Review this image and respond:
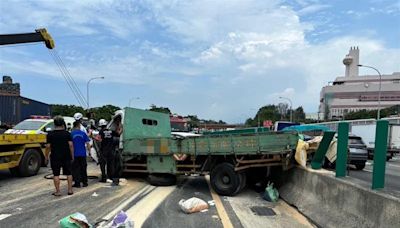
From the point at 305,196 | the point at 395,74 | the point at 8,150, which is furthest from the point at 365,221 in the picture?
the point at 395,74

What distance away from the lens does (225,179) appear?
10.2 metres

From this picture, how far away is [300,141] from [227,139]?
1.77m

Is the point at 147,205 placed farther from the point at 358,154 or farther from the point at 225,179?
the point at 358,154

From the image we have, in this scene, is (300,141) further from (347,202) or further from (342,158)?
(347,202)

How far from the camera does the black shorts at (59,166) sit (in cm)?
934

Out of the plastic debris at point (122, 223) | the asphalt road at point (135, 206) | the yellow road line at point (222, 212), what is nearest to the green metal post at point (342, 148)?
the asphalt road at point (135, 206)

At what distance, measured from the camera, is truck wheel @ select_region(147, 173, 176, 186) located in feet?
38.3

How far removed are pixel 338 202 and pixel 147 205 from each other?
12.6 feet

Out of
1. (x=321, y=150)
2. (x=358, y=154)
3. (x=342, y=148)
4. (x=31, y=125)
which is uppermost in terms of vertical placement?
(x=342, y=148)

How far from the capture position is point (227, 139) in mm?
10211

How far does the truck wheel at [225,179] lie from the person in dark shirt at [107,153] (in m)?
3.18

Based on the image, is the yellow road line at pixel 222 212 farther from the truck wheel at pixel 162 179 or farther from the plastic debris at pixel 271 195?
the truck wheel at pixel 162 179

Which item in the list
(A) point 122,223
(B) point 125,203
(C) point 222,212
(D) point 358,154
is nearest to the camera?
(A) point 122,223

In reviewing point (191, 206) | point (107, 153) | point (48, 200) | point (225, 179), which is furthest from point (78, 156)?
point (191, 206)
